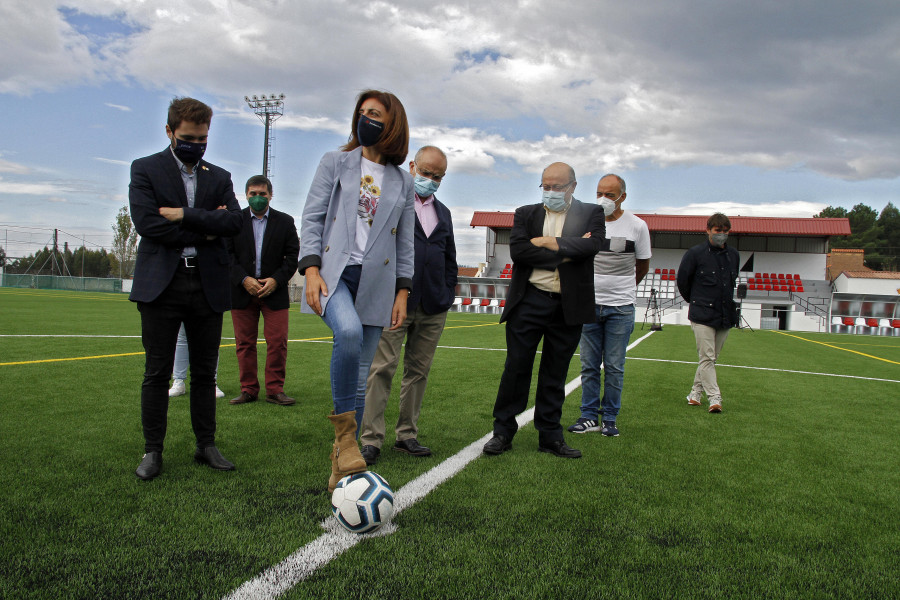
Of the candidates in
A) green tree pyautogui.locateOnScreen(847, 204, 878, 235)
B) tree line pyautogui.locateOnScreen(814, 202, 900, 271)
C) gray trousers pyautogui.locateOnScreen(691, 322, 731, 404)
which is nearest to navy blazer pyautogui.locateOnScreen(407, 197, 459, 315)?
gray trousers pyautogui.locateOnScreen(691, 322, 731, 404)

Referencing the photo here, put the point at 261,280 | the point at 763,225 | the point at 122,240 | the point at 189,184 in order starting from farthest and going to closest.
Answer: the point at 122,240, the point at 763,225, the point at 261,280, the point at 189,184

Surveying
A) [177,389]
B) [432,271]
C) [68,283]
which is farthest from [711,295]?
[68,283]

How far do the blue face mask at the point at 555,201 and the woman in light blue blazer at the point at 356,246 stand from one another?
117 cm

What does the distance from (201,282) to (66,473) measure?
3.75 feet

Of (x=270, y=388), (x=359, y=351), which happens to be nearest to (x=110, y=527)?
(x=359, y=351)

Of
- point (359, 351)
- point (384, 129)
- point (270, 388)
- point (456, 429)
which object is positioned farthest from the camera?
point (270, 388)

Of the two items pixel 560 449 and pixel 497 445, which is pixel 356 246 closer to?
pixel 497 445

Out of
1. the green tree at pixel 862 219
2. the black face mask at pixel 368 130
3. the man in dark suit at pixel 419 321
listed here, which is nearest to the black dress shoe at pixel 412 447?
the man in dark suit at pixel 419 321

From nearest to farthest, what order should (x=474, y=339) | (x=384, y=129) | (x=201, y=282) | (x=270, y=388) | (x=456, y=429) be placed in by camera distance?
(x=384, y=129) < (x=201, y=282) < (x=456, y=429) < (x=270, y=388) < (x=474, y=339)

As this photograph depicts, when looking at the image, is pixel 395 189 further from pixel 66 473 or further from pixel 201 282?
pixel 66 473

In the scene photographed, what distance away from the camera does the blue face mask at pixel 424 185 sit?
3.68 metres

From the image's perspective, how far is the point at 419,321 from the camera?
3.81 metres

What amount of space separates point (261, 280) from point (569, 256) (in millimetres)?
2907

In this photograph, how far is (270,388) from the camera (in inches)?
210
